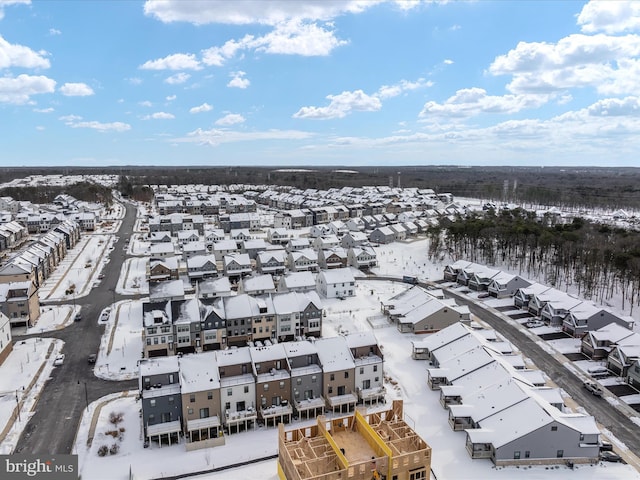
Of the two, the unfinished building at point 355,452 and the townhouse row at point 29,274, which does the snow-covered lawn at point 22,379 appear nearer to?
the townhouse row at point 29,274

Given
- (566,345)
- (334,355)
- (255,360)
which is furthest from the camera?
(566,345)

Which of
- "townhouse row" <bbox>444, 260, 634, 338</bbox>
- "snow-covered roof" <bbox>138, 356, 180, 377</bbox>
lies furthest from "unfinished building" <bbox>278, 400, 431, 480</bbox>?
"townhouse row" <bbox>444, 260, 634, 338</bbox>

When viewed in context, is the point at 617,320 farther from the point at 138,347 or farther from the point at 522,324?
the point at 138,347

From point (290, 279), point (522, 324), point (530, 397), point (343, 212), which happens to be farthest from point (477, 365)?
point (343, 212)

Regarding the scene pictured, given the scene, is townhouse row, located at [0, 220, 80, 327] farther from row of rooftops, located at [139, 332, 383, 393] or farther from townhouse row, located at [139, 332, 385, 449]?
townhouse row, located at [139, 332, 385, 449]

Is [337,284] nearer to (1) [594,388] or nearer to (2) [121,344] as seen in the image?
(2) [121,344]

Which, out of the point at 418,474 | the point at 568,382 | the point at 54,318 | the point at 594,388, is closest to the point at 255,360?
the point at 418,474
